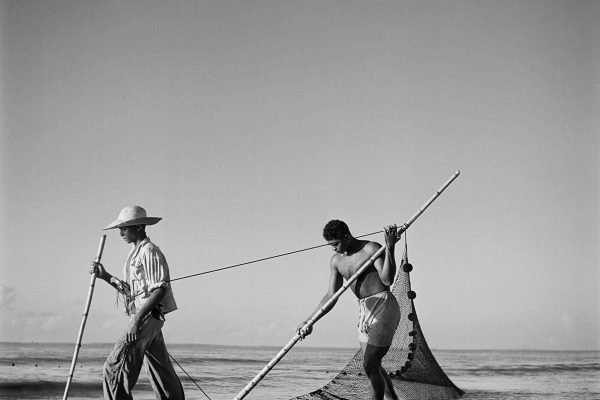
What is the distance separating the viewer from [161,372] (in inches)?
230

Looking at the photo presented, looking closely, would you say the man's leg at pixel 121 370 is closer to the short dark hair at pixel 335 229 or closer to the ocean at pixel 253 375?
the short dark hair at pixel 335 229

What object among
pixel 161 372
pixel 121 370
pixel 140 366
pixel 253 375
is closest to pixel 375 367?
pixel 161 372

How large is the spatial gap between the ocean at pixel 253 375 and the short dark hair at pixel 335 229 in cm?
471

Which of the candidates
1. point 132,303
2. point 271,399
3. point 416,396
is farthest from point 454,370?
point 132,303

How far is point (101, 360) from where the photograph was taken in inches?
866

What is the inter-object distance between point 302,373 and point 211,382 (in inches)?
106

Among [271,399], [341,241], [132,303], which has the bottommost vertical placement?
[271,399]

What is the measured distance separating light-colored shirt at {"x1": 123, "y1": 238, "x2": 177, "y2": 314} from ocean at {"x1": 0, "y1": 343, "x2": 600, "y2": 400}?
528cm

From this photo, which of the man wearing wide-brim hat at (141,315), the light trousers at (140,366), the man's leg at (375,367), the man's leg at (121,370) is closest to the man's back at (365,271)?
the man's leg at (375,367)

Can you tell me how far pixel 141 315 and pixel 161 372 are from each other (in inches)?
18.9

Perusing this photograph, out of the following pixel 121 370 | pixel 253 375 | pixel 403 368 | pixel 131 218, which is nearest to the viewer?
pixel 121 370

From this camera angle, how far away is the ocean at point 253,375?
41.2 ft

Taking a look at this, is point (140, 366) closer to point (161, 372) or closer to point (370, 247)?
point (161, 372)

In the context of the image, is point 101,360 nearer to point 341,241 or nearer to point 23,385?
point 23,385
